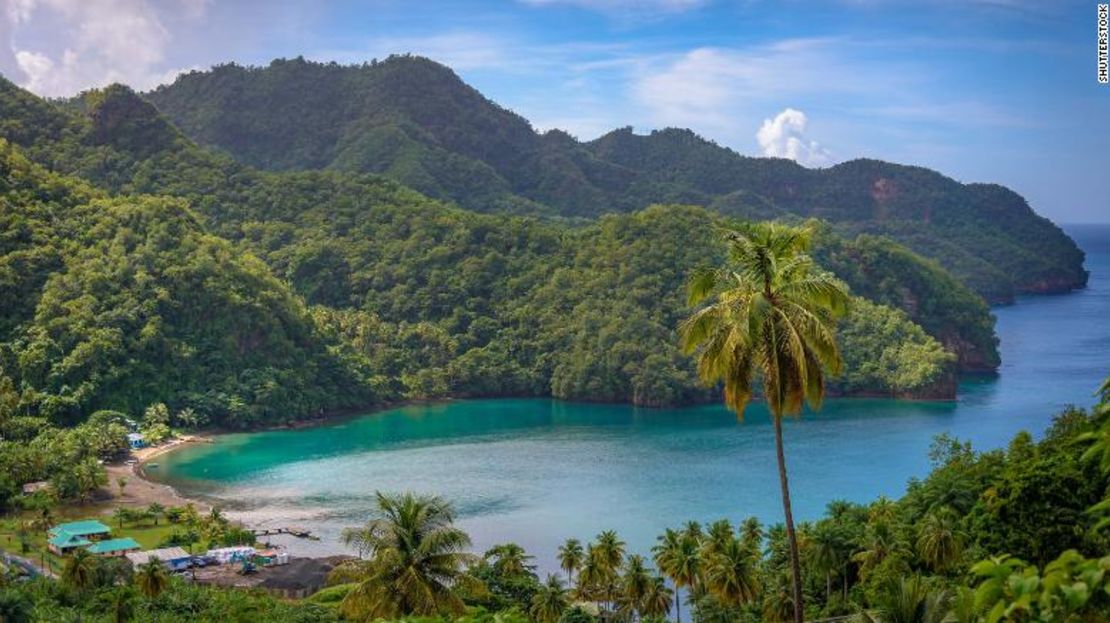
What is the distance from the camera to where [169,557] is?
144ft

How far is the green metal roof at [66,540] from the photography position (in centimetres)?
4528

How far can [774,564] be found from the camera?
109 feet

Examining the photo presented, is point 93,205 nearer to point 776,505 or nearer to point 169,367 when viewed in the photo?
point 169,367

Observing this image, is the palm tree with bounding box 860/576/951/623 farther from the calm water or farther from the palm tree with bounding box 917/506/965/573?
the calm water

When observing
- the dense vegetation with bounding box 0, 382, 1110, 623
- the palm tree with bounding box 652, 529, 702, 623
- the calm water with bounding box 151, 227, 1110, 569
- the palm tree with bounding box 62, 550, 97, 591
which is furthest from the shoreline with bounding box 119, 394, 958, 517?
the palm tree with bounding box 652, 529, 702, 623

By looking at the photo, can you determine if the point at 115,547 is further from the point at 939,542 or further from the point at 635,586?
the point at 939,542

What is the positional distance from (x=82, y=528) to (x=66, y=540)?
1604mm

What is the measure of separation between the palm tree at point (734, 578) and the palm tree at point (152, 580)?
1701 cm

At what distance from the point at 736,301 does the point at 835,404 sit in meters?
77.0

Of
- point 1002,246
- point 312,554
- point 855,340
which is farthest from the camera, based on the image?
point 1002,246

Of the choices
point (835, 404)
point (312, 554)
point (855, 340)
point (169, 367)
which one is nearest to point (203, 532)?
point (312, 554)

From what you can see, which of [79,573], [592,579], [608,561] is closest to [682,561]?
[608,561]

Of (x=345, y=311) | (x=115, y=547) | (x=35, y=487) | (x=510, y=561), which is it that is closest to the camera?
(x=510, y=561)

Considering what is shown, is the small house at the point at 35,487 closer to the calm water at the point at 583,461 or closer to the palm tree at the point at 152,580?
the calm water at the point at 583,461
